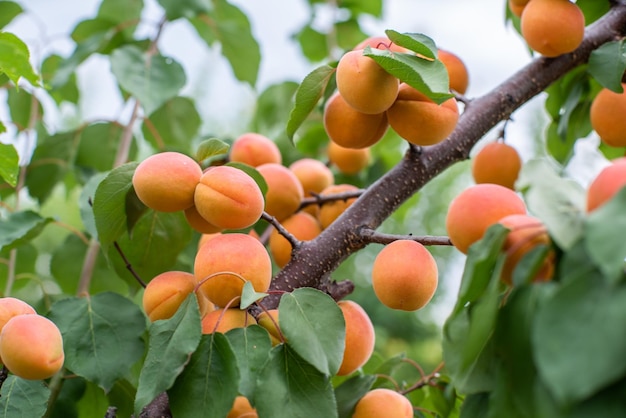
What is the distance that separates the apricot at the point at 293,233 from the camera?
2.60ft

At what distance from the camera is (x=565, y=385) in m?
0.34

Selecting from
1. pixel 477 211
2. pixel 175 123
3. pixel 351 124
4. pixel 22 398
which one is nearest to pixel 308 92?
pixel 351 124

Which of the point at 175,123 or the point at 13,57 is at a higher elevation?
the point at 13,57

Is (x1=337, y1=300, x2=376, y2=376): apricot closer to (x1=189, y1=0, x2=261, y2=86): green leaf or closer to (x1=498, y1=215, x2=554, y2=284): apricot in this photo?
(x1=498, y1=215, x2=554, y2=284): apricot

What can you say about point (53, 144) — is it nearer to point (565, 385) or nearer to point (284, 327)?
point (284, 327)

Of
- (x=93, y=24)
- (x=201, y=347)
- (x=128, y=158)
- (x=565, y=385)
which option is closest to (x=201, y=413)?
(x=201, y=347)

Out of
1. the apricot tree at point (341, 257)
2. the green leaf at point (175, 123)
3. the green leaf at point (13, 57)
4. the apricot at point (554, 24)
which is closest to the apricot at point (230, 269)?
the apricot tree at point (341, 257)

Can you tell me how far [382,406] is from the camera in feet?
2.13

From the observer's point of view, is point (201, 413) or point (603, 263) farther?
point (201, 413)

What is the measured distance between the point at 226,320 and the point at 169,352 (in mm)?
72

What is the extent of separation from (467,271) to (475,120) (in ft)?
1.24

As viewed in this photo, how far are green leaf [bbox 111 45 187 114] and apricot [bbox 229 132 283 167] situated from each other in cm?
14

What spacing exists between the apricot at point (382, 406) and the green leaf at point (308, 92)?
0.26 meters

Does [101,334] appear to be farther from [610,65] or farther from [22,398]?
[610,65]
